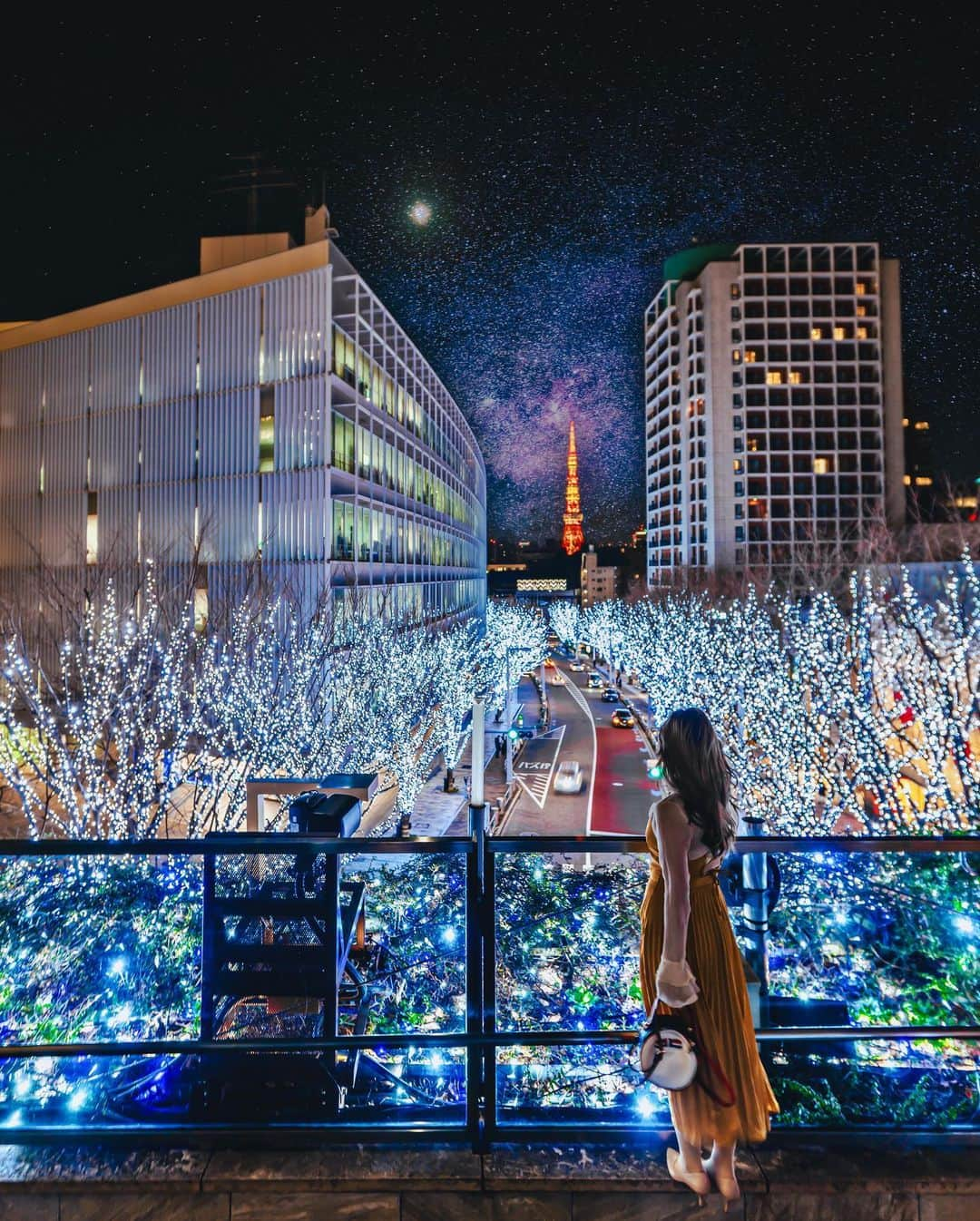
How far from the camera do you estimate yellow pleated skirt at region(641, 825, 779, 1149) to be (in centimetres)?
228

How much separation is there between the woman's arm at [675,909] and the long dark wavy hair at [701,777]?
2.7 inches

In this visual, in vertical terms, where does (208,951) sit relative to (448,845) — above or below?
below

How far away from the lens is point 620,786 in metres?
25.0

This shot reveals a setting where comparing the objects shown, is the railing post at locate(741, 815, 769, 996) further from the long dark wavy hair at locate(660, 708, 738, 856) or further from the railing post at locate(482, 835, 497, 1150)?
the railing post at locate(482, 835, 497, 1150)

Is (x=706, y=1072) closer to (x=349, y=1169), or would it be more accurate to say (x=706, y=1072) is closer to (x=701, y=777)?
(x=701, y=777)

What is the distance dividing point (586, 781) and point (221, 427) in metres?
20.1

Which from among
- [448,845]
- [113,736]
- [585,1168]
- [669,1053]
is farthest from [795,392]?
[585,1168]

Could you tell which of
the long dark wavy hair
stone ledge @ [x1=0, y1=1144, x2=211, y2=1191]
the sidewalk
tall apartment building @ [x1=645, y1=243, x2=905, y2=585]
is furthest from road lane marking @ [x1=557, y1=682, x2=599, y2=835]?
tall apartment building @ [x1=645, y1=243, x2=905, y2=585]

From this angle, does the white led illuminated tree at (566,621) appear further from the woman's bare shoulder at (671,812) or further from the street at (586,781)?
the woman's bare shoulder at (671,812)

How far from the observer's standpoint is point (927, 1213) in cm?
235

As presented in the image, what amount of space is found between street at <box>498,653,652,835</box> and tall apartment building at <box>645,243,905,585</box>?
35832mm

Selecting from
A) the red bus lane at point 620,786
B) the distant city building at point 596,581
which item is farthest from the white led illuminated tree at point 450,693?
the distant city building at point 596,581

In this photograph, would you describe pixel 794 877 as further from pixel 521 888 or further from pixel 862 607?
pixel 862 607

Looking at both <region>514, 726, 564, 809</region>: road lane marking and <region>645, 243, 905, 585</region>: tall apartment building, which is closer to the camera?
<region>514, 726, 564, 809</region>: road lane marking
